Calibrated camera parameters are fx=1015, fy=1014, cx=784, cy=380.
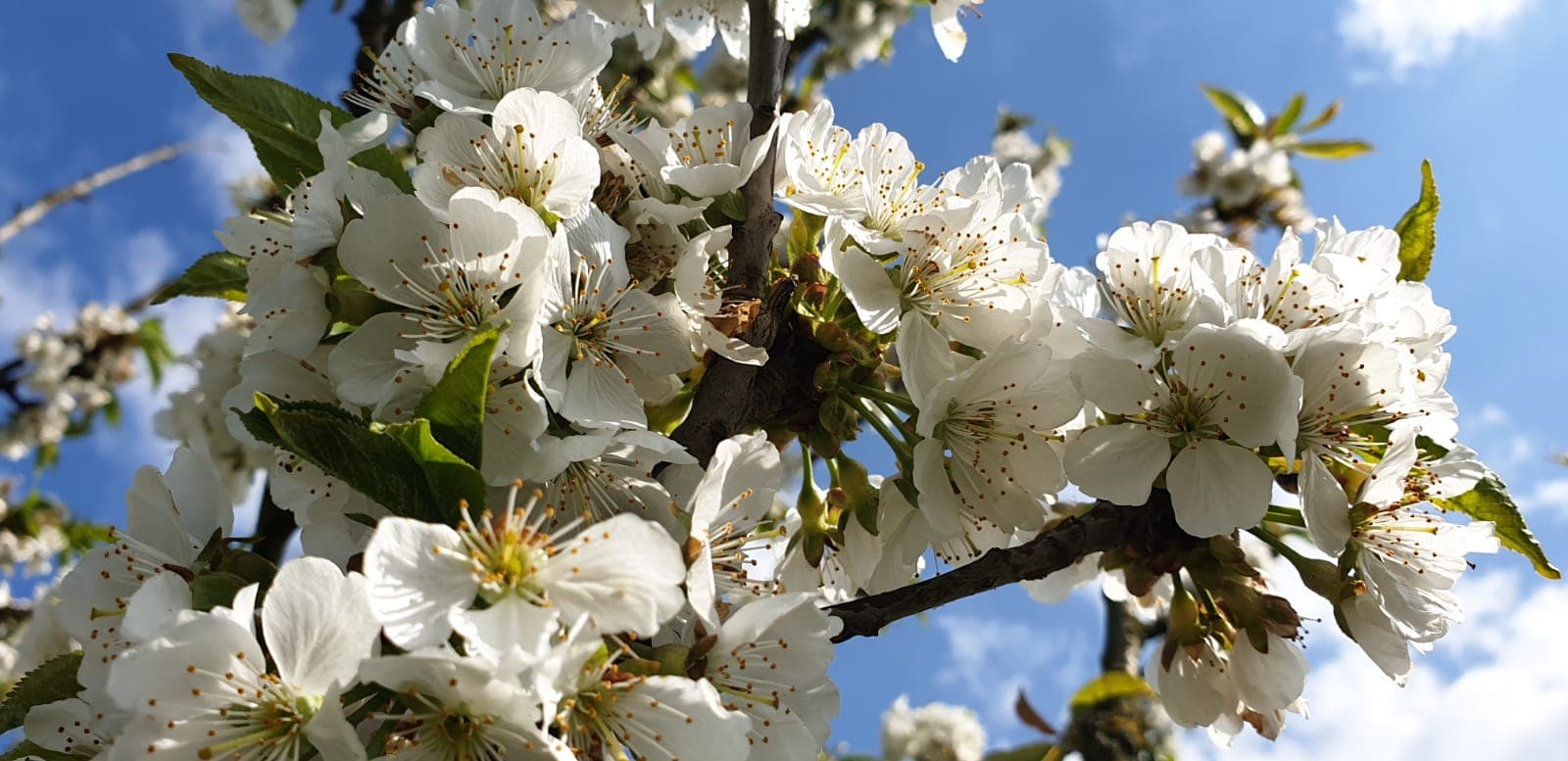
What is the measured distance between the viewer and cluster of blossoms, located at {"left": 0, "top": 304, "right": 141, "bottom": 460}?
7762mm

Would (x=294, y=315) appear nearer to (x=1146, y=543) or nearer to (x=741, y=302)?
(x=741, y=302)

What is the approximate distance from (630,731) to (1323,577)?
42.7 inches

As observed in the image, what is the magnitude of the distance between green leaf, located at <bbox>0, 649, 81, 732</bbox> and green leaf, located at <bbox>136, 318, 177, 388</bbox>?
6722mm

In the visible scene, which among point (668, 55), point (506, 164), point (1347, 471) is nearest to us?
point (506, 164)

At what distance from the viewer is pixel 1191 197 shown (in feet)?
24.9

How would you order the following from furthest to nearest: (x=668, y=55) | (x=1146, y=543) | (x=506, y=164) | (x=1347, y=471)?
(x=668, y=55) → (x=1146, y=543) → (x=1347, y=471) → (x=506, y=164)

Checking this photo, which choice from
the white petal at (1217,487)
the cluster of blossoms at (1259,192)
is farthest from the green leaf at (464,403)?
the cluster of blossoms at (1259,192)

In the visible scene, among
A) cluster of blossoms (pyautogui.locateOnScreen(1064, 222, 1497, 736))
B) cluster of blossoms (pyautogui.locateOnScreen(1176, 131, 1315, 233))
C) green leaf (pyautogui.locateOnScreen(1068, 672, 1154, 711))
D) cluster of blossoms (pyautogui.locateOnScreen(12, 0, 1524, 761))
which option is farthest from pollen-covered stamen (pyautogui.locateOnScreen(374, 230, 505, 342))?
cluster of blossoms (pyautogui.locateOnScreen(1176, 131, 1315, 233))

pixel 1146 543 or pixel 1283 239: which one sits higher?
pixel 1283 239

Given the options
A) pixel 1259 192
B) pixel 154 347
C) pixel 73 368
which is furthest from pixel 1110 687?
pixel 73 368

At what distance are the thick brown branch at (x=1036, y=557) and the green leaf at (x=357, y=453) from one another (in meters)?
0.55

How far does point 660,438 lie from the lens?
3.63 feet

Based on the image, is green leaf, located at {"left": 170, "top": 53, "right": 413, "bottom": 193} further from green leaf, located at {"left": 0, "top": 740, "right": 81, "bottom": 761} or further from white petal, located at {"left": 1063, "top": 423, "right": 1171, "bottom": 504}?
white petal, located at {"left": 1063, "top": 423, "right": 1171, "bottom": 504}

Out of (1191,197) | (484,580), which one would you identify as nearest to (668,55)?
(1191,197)
